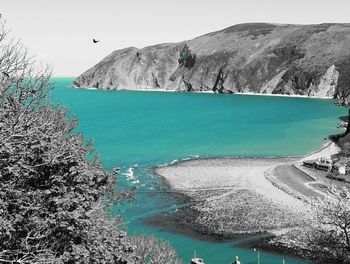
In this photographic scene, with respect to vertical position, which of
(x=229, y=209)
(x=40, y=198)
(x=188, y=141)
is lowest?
(x=188, y=141)

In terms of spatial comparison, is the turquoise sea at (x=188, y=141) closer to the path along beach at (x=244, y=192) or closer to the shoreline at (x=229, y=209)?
the shoreline at (x=229, y=209)

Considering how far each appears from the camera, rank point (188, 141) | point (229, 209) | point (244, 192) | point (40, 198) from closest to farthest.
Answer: point (40, 198)
point (229, 209)
point (244, 192)
point (188, 141)

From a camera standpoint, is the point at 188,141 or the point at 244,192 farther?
the point at 188,141

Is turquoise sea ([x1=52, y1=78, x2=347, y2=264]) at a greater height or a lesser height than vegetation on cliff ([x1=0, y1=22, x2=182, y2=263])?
lesser

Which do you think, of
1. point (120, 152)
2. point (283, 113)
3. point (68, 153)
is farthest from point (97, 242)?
point (283, 113)

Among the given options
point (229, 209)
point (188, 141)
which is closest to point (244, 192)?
point (229, 209)

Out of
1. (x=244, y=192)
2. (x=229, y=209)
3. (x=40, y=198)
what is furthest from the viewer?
(x=244, y=192)

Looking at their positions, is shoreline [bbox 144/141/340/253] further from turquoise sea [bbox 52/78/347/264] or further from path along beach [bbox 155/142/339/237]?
turquoise sea [bbox 52/78/347/264]

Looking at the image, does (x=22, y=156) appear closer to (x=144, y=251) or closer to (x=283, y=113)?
(x=144, y=251)

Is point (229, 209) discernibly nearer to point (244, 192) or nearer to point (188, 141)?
point (244, 192)

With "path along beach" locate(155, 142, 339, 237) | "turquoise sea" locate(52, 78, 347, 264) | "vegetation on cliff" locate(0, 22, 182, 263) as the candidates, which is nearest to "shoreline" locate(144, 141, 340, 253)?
"path along beach" locate(155, 142, 339, 237)
